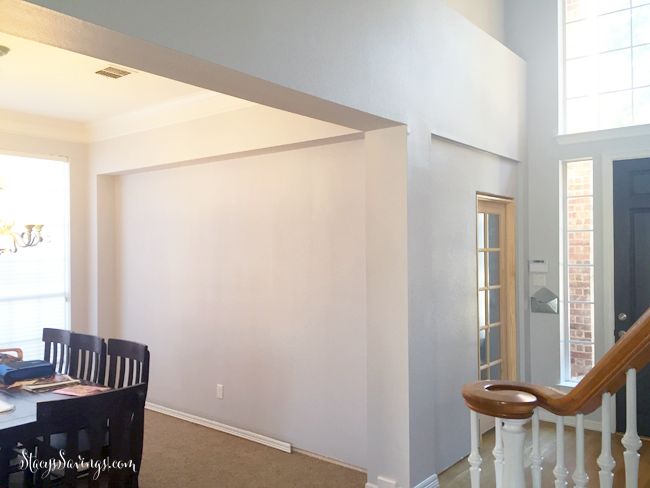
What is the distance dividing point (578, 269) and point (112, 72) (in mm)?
3992

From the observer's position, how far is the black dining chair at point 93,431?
204cm

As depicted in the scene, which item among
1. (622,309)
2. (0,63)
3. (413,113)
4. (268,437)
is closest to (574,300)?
(622,309)

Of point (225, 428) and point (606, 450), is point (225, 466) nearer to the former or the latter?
point (225, 428)

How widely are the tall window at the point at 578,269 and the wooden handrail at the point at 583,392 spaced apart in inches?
136

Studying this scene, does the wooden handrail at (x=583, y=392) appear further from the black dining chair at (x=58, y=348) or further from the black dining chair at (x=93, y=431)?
the black dining chair at (x=58, y=348)

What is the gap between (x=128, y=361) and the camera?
10.9 feet

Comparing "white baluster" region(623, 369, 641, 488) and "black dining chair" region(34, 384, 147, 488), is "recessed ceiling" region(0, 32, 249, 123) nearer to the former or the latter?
"black dining chair" region(34, 384, 147, 488)

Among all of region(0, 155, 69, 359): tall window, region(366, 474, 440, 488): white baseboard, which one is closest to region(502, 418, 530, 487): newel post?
region(366, 474, 440, 488): white baseboard

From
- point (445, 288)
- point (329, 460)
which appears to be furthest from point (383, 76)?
point (329, 460)

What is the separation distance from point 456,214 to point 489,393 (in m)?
2.54

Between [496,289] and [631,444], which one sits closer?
[631,444]

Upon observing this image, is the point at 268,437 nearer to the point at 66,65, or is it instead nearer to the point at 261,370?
the point at 261,370

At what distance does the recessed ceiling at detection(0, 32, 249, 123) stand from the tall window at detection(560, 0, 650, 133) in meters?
2.84

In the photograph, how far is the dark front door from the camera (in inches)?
163
